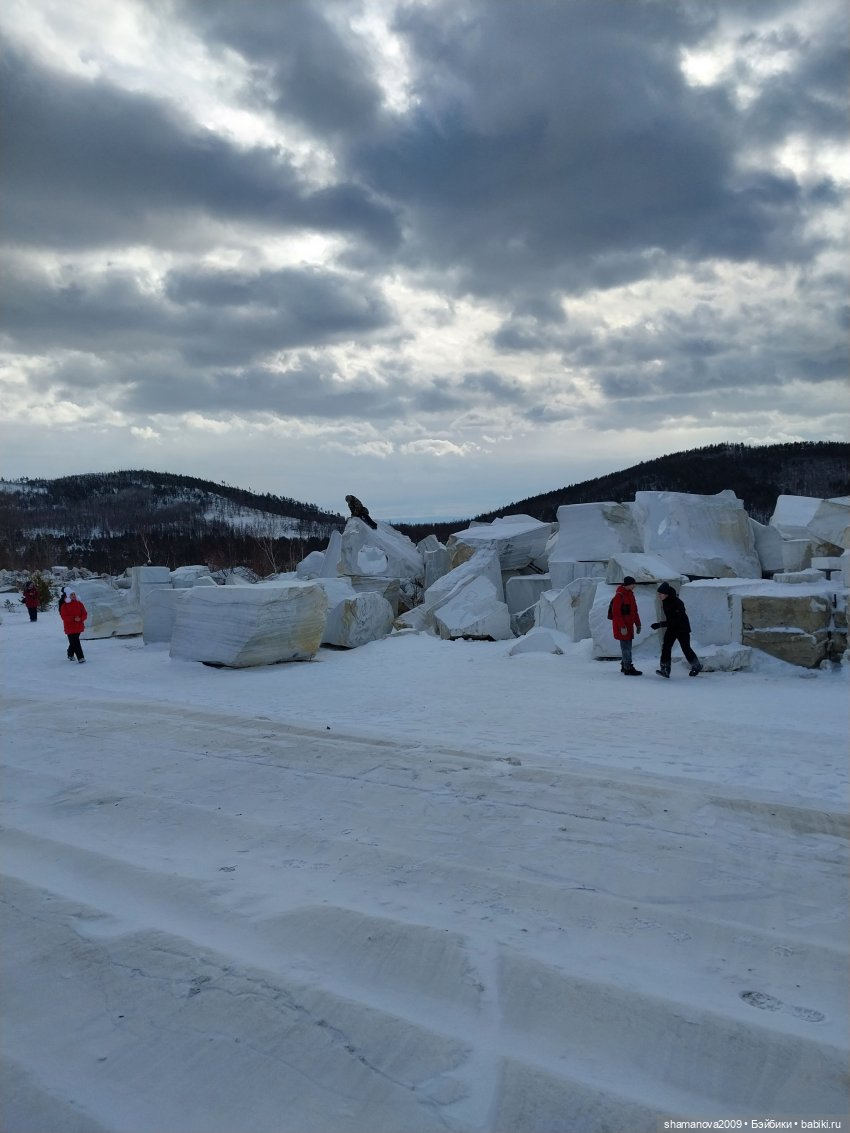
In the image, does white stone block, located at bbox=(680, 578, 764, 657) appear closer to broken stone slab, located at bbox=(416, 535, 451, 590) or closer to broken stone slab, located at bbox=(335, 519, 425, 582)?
broken stone slab, located at bbox=(416, 535, 451, 590)

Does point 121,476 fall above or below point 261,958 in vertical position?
above

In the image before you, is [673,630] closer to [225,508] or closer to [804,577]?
[804,577]

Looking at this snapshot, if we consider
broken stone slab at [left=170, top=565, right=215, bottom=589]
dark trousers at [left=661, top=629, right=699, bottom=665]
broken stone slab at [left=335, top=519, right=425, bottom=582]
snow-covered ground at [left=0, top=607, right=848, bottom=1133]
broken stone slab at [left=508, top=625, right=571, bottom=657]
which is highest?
broken stone slab at [left=335, top=519, right=425, bottom=582]

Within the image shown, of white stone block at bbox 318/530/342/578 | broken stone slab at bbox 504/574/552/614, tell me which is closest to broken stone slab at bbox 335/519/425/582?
white stone block at bbox 318/530/342/578

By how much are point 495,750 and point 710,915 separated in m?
2.42

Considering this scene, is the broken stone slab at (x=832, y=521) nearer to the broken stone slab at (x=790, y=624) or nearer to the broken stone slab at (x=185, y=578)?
the broken stone slab at (x=790, y=624)

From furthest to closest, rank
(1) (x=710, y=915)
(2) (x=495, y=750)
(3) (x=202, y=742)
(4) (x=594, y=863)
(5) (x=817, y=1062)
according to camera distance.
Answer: (3) (x=202, y=742) → (2) (x=495, y=750) → (4) (x=594, y=863) → (1) (x=710, y=915) → (5) (x=817, y=1062)

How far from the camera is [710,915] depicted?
3062mm

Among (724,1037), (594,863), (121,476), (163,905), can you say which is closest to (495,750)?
(594,863)

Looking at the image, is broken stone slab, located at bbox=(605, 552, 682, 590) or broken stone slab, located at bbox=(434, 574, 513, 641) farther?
broken stone slab, located at bbox=(434, 574, 513, 641)

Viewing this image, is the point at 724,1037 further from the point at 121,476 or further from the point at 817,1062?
the point at 121,476

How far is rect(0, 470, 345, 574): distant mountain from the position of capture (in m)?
68.8

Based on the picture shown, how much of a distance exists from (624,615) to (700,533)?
4.76m

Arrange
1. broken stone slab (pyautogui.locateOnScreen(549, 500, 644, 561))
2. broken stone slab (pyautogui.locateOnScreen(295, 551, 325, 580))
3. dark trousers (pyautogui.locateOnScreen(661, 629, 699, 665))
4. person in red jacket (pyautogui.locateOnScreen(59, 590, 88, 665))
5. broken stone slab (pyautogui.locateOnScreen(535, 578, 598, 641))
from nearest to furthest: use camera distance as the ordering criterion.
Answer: dark trousers (pyautogui.locateOnScreen(661, 629, 699, 665)), broken stone slab (pyautogui.locateOnScreen(535, 578, 598, 641)), person in red jacket (pyautogui.locateOnScreen(59, 590, 88, 665)), broken stone slab (pyautogui.locateOnScreen(549, 500, 644, 561)), broken stone slab (pyautogui.locateOnScreen(295, 551, 325, 580))
